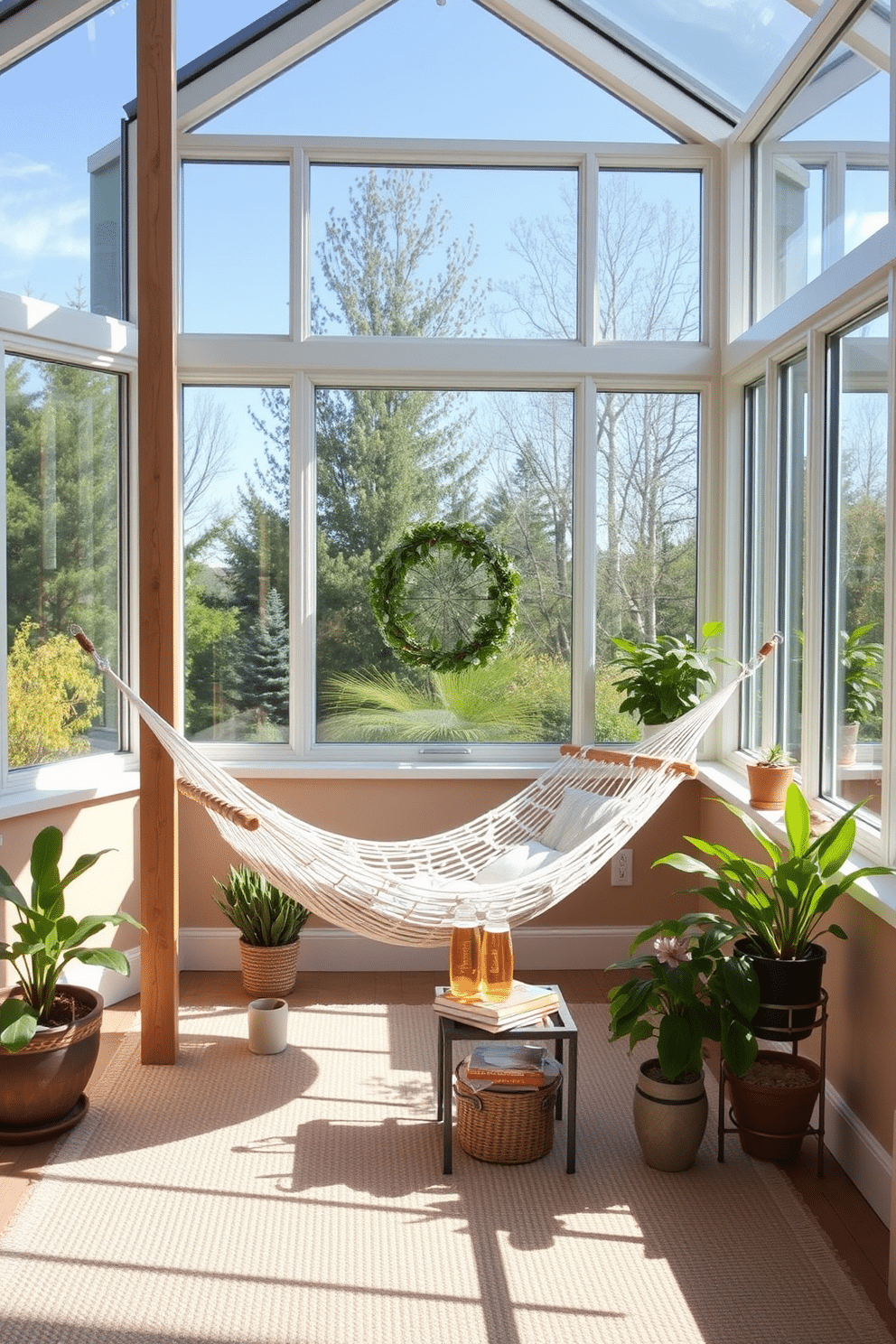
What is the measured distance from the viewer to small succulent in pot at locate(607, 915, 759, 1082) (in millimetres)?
2566

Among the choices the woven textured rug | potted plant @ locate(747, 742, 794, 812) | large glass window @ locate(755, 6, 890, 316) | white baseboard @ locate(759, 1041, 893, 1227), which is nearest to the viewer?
the woven textured rug

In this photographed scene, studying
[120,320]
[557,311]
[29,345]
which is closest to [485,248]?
[557,311]

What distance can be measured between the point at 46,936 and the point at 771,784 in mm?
1905

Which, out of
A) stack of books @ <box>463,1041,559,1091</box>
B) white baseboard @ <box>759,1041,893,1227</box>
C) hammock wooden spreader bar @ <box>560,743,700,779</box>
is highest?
hammock wooden spreader bar @ <box>560,743,700,779</box>

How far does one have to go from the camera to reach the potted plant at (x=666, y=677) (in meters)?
3.91

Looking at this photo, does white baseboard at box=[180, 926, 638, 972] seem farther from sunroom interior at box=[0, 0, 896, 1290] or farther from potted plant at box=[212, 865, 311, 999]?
potted plant at box=[212, 865, 311, 999]

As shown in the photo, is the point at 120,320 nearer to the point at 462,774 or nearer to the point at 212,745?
the point at 212,745

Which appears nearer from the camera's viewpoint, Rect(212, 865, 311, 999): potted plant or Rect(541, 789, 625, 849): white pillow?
Rect(541, 789, 625, 849): white pillow

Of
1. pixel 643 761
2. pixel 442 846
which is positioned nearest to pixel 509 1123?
pixel 442 846

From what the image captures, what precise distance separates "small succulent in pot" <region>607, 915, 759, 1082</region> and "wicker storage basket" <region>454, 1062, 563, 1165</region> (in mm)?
246

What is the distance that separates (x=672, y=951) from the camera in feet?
8.79

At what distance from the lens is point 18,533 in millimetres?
3613

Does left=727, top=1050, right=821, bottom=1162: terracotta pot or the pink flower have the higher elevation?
the pink flower

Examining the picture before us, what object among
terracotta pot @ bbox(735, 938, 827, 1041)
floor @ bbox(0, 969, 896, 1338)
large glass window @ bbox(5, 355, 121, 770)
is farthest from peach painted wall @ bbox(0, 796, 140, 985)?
terracotta pot @ bbox(735, 938, 827, 1041)
